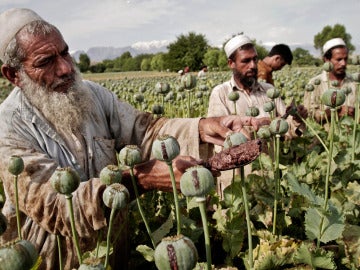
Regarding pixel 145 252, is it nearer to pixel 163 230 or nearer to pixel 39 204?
pixel 163 230

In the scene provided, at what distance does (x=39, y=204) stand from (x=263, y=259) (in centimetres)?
108

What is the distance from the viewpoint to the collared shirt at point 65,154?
6.40ft

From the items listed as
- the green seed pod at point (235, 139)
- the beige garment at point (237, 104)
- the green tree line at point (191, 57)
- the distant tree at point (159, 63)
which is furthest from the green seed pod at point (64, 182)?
the distant tree at point (159, 63)

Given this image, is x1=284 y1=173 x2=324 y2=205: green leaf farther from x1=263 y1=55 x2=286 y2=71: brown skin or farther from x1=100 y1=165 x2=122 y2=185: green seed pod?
x1=263 y1=55 x2=286 y2=71: brown skin

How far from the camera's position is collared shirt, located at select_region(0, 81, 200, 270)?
76.7 inches

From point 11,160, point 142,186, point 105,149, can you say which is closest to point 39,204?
point 11,160

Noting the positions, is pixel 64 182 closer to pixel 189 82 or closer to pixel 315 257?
pixel 315 257

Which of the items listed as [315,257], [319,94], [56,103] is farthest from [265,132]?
[319,94]

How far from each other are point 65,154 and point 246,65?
2.57 m

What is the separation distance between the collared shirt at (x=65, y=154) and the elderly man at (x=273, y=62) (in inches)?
148

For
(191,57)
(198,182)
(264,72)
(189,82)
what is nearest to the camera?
(198,182)

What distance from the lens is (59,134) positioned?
2389 millimetres

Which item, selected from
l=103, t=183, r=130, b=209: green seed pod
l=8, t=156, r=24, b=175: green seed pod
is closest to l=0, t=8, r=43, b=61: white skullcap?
l=8, t=156, r=24, b=175: green seed pod

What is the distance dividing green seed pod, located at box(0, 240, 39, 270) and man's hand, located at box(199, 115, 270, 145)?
1.62 m
